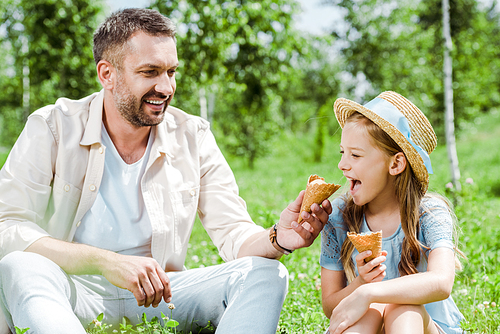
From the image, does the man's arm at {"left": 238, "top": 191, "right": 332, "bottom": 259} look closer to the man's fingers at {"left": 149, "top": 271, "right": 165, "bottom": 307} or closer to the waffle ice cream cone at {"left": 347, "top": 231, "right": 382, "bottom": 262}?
the waffle ice cream cone at {"left": 347, "top": 231, "right": 382, "bottom": 262}

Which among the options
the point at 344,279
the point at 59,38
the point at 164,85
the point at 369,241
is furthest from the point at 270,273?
the point at 59,38

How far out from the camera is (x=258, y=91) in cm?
976

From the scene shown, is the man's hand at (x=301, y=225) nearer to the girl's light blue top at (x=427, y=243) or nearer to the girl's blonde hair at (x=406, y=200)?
the girl's light blue top at (x=427, y=243)

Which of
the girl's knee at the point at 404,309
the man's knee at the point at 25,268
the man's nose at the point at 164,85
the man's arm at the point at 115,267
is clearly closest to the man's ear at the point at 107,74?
the man's nose at the point at 164,85

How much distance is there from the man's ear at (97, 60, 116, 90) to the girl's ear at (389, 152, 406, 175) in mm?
1655

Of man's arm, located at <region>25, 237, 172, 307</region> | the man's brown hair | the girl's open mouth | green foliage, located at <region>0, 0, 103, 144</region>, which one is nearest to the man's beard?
the man's brown hair

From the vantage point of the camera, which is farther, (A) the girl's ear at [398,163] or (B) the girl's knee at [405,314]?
(A) the girl's ear at [398,163]

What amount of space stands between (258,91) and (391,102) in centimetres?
761

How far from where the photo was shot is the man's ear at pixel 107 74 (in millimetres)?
2766

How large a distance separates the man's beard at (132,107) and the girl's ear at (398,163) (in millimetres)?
1321

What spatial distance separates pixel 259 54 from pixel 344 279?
6.51 metres

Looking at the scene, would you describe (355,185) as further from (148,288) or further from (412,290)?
(148,288)

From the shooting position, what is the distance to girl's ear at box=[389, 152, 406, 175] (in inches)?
88.0

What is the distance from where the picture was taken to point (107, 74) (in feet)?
9.14
